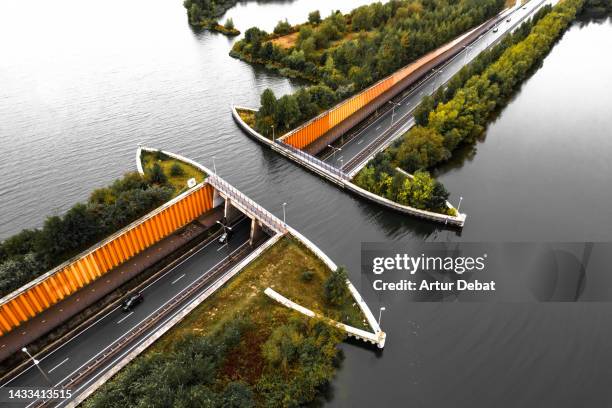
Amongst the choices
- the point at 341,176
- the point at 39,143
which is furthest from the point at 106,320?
the point at 39,143

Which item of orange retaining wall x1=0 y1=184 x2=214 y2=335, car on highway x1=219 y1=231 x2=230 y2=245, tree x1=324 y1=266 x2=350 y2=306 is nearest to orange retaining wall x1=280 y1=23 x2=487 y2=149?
orange retaining wall x1=0 y1=184 x2=214 y2=335

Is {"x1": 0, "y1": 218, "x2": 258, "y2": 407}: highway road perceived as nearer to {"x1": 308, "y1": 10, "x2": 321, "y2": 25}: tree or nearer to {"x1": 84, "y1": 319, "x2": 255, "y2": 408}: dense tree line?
{"x1": 84, "y1": 319, "x2": 255, "y2": 408}: dense tree line

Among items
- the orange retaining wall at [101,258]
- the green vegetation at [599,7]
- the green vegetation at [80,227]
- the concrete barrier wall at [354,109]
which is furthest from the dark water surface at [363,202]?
the green vegetation at [599,7]

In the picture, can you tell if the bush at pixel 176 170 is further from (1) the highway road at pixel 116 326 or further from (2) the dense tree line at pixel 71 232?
(1) the highway road at pixel 116 326

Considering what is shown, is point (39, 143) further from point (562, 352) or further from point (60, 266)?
point (562, 352)

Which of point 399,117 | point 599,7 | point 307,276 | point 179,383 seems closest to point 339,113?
point 399,117

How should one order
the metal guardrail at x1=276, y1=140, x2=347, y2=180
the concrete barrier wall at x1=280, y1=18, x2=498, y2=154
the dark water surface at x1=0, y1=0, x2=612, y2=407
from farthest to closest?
the concrete barrier wall at x1=280, y1=18, x2=498, y2=154 < the metal guardrail at x1=276, y1=140, x2=347, y2=180 < the dark water surface at x1=0, y1=0, x2=612, y2=407
